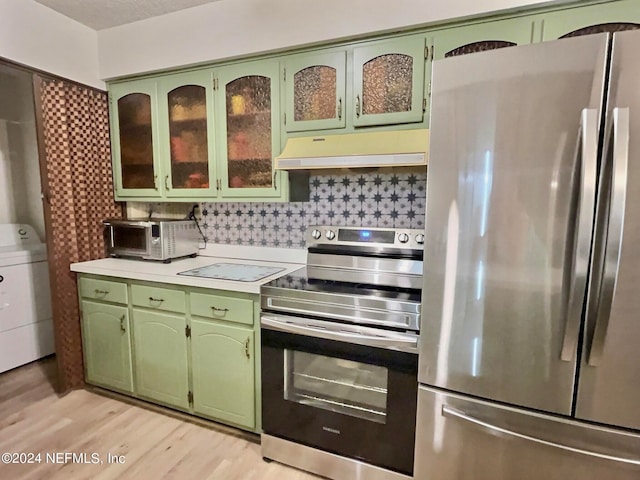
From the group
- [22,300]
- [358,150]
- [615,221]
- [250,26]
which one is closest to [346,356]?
[358,150]

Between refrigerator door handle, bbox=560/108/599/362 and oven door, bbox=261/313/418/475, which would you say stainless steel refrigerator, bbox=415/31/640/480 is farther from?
oven door, bbox=261/313/418/475

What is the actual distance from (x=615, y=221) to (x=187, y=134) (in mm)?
2176

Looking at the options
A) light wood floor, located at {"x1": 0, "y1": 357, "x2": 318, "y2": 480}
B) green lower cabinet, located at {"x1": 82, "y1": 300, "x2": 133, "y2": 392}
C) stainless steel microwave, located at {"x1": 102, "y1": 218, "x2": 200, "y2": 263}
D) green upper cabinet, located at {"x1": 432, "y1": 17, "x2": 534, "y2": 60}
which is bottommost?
light wood floor, located at {"x1": 0, "y1": 357, "x2": 318, "y2": 480}

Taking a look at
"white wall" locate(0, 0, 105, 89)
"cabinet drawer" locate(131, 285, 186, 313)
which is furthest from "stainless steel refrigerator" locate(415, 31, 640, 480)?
"white wall" locate(0, 0, 105, 89)

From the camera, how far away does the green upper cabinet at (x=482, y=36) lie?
5.26 feet

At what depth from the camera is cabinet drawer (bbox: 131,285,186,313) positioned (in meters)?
2.05

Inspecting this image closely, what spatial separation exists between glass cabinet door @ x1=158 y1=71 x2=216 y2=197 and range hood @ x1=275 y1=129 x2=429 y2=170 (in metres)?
0.63

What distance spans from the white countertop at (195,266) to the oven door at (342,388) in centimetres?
32

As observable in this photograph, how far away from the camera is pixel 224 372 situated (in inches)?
77.6

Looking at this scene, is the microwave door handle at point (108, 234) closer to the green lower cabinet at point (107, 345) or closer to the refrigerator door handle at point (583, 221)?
the green lower cabinet at point (107, 345)

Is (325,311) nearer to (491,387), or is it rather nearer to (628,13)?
(491,387)

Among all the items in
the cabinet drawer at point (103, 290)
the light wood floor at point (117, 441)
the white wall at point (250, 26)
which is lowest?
the light wood floor at point (117, 441)

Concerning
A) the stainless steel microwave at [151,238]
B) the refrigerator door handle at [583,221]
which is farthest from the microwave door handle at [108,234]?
the refrigerator door handle at [583,221]

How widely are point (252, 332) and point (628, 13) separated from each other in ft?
6.82
